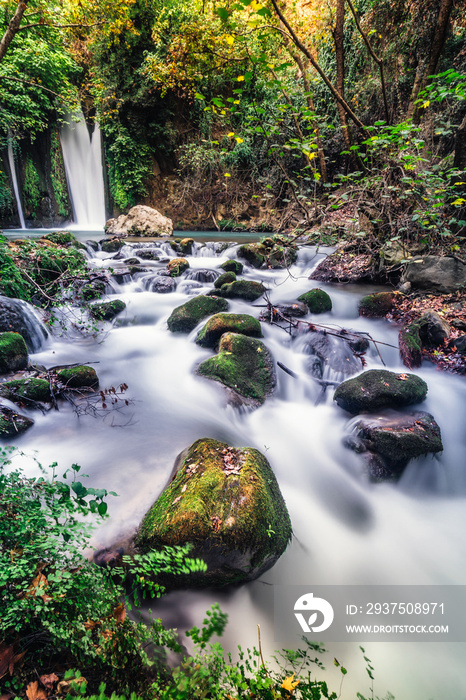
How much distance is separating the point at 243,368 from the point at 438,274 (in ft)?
16.0

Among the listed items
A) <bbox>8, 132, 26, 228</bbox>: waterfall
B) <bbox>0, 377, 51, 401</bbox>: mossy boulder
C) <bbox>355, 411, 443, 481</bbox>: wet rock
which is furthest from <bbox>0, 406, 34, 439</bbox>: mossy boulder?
A: <bbox>8, 132, 26, 228</bbox>: waterfall

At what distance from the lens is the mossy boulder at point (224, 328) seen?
17.5 feet

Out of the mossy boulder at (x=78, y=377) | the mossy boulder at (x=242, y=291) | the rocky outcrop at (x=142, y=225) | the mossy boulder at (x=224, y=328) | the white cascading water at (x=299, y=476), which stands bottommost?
the white cascading water at (x=299, y=476)

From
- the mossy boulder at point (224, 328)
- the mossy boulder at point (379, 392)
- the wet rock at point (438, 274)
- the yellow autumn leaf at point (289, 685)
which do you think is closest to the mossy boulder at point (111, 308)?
the mossy boulder at point (224, 328)

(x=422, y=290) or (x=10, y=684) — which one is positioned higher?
(x=422, y=290)

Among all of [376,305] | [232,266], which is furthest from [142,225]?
[376,305]

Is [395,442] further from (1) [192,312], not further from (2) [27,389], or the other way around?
(2) [27,389]

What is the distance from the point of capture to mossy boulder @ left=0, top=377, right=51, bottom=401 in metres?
3.65

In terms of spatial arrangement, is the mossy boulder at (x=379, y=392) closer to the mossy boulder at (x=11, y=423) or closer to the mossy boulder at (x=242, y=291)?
the mossy boulder at (x=242, y=291)

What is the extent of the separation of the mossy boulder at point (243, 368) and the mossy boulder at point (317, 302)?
2.24 meters

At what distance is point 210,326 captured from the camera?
5.35 meters

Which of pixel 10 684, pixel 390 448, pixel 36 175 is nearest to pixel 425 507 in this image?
pixel 390 448

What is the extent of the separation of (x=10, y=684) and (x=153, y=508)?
1.37 meters

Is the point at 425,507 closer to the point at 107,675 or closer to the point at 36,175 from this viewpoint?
the point at 107,675
